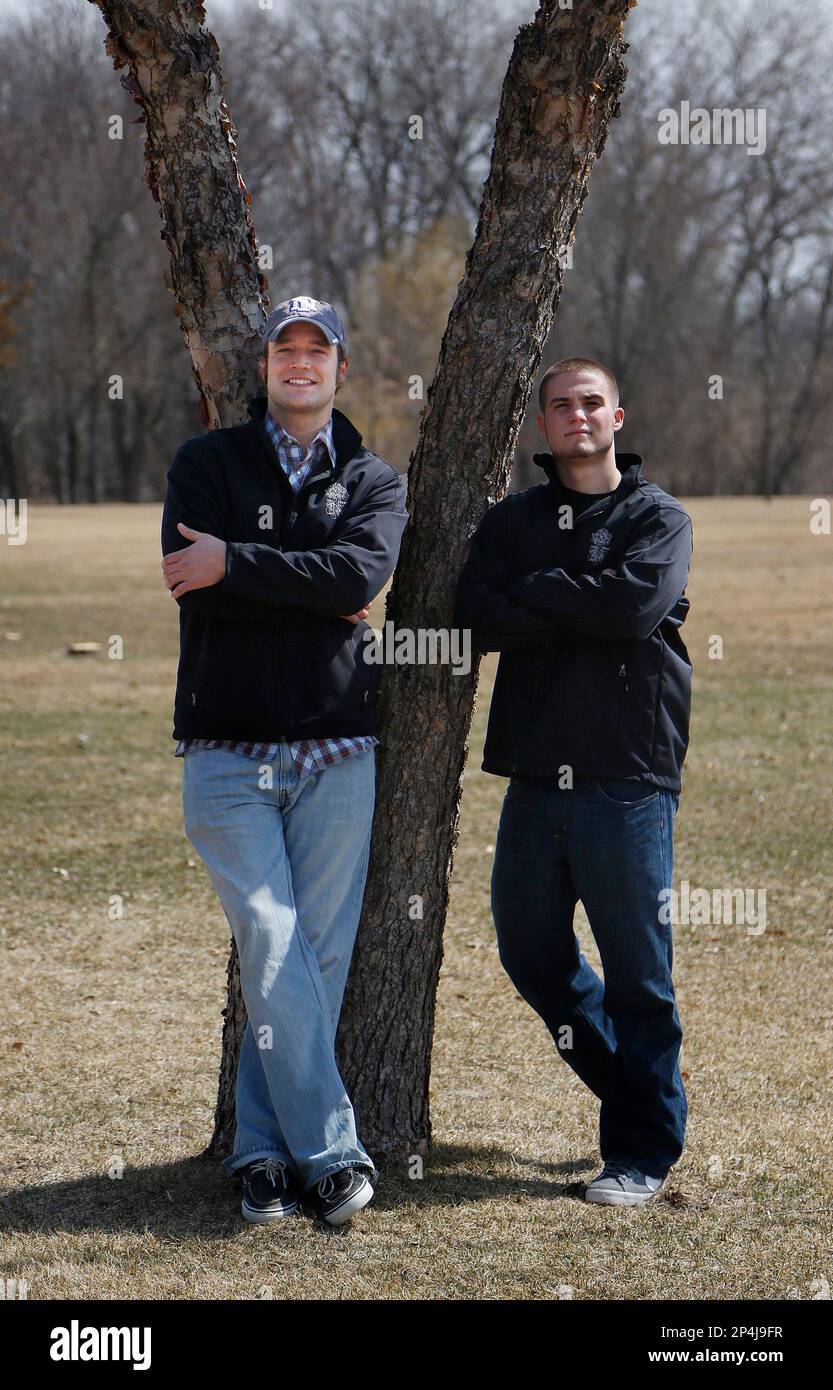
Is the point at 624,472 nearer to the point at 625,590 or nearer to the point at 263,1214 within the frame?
the point at 625,590

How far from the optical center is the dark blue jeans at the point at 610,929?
153 inches

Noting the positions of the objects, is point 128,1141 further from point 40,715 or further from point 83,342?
point 83,342

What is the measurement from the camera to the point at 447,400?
4148mm

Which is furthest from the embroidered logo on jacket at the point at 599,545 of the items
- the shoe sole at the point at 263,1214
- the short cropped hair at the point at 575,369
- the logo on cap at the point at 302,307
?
the shoe sole at the point at 263,1214

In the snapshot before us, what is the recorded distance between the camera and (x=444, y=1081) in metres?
5.17

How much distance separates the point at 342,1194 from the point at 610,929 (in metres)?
0.95

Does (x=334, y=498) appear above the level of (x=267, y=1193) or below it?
above

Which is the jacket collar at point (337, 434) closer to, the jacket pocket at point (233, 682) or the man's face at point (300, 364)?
the man's face at point (300, 364)

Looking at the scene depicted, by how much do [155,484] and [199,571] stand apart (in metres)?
61.1

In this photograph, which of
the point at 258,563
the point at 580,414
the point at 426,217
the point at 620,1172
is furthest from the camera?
the point at 426,217

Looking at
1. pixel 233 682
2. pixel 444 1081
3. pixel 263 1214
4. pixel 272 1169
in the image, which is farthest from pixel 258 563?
pixel 444 1081

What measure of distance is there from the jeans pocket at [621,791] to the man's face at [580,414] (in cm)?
86

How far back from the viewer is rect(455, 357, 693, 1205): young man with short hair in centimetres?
388

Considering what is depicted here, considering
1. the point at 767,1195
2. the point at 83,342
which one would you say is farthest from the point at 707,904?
the point at 83,342
